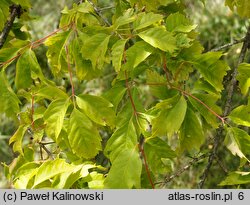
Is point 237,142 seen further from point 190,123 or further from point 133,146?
point 133,146

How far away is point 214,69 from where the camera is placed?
1.10m

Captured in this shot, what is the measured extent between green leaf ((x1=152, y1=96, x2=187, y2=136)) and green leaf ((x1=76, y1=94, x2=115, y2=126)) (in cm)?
11

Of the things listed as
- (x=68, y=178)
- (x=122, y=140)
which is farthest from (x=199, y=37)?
(x=68, y=178)

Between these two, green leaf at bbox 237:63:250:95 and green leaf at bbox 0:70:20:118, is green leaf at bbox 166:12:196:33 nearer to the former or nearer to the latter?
green leaf at bbox 237:63:250:95

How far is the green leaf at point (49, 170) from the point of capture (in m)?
1.00

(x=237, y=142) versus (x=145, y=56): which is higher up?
(x=145, y=56)

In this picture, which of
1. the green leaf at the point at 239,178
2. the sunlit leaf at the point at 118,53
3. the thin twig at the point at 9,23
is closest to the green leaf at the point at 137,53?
the sunlit leaf at the point at 118,53

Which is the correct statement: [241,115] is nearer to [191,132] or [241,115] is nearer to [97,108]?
[191,132]

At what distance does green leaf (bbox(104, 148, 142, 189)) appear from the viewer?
940 mm

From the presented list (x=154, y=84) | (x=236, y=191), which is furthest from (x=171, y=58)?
(x=236, y=191)

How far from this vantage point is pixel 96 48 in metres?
1.07

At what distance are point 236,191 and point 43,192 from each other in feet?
1.49

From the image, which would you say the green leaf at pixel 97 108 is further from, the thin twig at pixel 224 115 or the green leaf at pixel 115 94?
the thin twig at pixel 224 115

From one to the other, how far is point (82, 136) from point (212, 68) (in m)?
0.34
